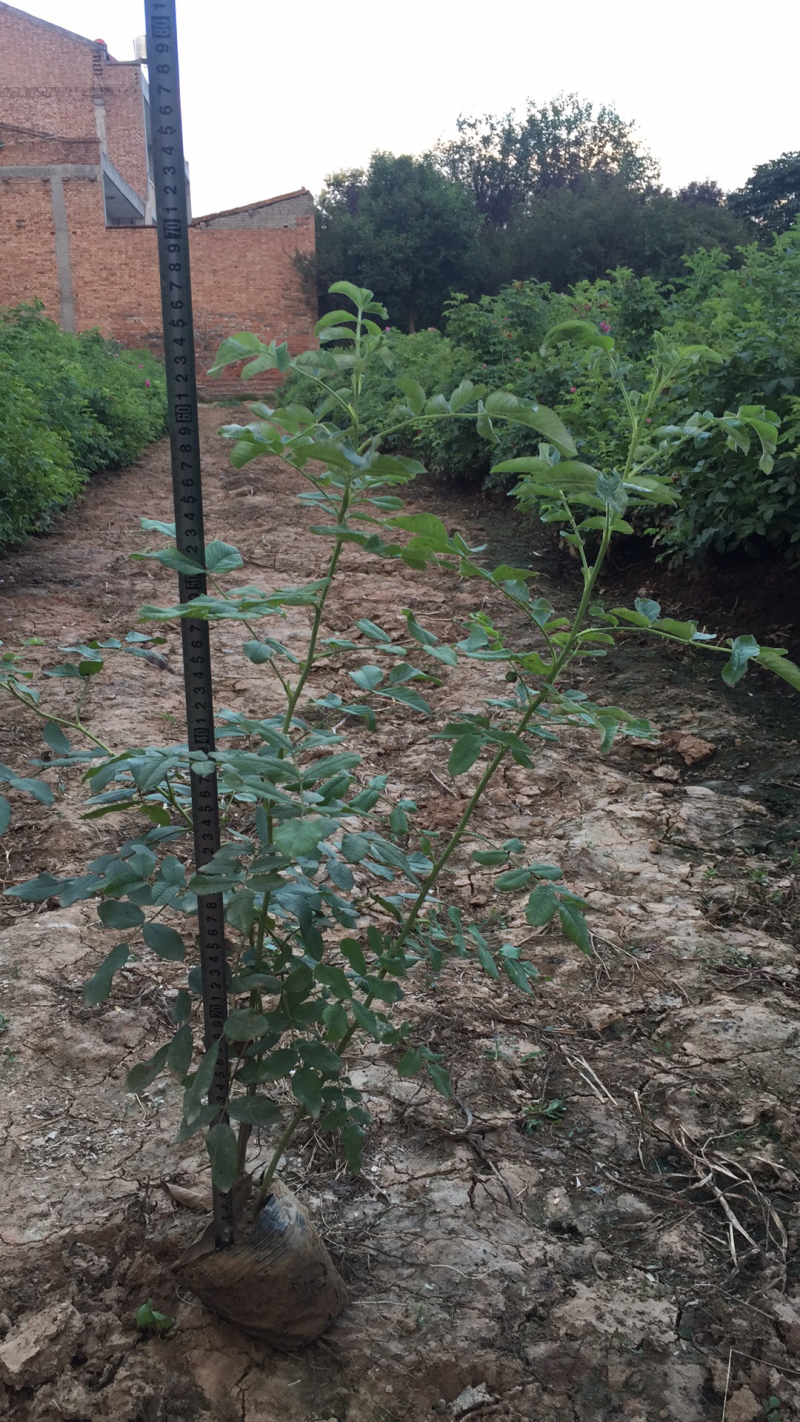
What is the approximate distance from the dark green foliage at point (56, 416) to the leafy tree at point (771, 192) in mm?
20706

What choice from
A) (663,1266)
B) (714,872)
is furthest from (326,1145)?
(714,872)

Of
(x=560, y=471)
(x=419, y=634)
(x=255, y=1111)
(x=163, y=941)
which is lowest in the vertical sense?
(x=255, y=1111)

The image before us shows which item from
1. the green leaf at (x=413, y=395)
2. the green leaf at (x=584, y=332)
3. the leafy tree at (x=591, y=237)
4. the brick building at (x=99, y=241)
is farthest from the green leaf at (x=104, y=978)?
the leafy tree at (x=591, y=237)

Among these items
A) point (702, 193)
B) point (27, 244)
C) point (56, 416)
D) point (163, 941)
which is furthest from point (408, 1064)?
point (702, 193)

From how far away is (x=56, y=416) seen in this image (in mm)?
8648

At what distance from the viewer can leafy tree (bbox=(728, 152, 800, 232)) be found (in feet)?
88.8

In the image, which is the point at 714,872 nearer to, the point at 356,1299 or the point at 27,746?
the point at 356,1299

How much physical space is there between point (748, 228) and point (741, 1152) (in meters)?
27.5

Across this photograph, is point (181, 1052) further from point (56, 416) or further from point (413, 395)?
point (56, 416)

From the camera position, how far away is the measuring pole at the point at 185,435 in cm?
107

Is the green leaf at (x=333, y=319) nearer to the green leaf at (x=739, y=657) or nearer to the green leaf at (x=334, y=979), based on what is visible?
the green leaf at (x=739, y=657)

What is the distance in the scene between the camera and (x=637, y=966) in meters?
2.47

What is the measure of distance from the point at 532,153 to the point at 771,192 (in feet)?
42.4

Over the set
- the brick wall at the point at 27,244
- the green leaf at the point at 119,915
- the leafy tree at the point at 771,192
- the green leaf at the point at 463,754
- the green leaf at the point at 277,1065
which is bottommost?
the green leaf at the point at 277,1065
